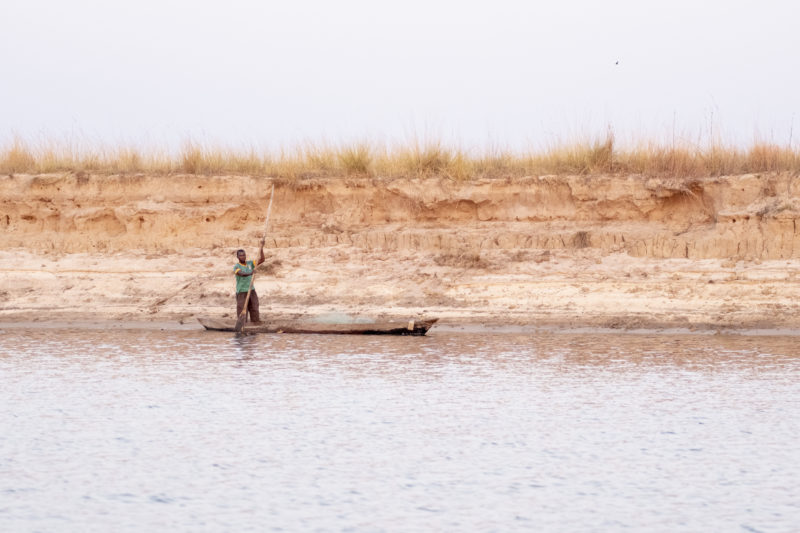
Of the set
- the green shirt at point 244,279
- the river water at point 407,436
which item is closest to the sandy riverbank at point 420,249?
the green shirt at point 244,279

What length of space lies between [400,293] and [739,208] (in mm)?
5731

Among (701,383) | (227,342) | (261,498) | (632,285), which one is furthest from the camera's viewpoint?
(632,285)

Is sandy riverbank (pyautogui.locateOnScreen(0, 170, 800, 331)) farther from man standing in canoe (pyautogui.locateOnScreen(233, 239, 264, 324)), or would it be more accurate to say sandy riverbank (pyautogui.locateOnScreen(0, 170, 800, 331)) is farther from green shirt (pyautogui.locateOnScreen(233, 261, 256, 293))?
green shirt (pyautogui.locateOnScreen(233, 261, 256, 293))

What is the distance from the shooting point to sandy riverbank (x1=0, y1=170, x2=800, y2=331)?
15328mm

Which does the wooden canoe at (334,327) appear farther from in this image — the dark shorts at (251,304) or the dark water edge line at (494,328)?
the dark water edge line at (494,328)

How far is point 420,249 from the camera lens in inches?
702

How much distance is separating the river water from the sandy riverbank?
1.59 m

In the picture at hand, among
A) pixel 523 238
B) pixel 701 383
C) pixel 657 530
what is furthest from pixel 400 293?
pixel 657 530

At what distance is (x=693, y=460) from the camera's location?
7949mm

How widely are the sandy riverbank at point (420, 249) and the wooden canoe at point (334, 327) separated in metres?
0.95

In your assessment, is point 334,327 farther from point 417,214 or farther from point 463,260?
point 417,214

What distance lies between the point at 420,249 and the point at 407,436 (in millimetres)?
9150

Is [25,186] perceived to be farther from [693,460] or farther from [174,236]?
[693,460]

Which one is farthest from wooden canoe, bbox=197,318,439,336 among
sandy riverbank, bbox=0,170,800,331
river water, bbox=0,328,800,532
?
sandy riverbank, bbox=0,170,800,331
